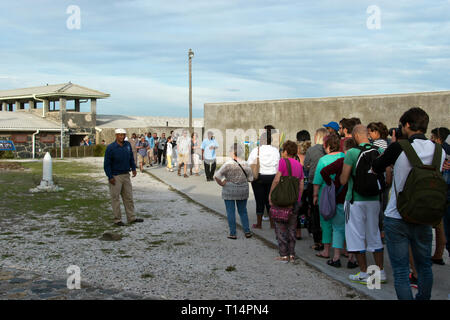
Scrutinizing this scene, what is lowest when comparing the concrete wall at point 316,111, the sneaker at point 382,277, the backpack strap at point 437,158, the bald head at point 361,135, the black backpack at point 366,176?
the sneaker at point 382,277

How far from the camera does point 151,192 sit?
13.5 meters

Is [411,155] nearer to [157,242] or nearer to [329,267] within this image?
[329,267]

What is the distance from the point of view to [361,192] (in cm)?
479

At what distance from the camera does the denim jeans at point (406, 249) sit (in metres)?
3.71

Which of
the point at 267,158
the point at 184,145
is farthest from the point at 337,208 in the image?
the point at 184,145

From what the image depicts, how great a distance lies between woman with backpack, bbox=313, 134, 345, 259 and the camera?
568cm

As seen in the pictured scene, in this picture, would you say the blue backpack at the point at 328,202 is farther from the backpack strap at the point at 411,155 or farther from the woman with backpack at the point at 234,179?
the backpack strap at the point at 411,155

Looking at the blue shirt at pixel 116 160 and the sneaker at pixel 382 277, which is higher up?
the blue shirt at pixel 116 160

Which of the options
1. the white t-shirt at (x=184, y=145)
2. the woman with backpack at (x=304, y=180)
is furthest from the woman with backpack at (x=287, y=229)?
the white t-shirt at (x=184, y=145)

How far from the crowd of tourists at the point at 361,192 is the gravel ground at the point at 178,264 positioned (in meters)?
0.46

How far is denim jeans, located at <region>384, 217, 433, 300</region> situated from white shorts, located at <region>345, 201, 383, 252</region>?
103 cm

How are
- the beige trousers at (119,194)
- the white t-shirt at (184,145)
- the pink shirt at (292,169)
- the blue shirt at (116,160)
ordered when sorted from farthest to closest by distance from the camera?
the white t-shirt at (184,145), the beige trousers at (119,194), the blue shirt at (116,160), the pink shirt at (292,169)

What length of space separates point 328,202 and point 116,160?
4305 millimetres
